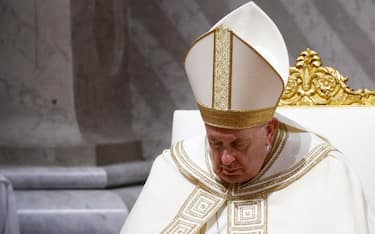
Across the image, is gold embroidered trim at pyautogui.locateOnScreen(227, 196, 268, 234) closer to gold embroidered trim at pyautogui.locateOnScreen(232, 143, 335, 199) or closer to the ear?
gold embroidered trim at pyautogui.locateOnScreen(232, 143, 335, 199)

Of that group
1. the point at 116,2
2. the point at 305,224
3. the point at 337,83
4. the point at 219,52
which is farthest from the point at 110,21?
the point at 305,224

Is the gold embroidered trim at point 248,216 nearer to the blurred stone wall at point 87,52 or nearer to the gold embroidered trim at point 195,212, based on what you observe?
the gold embroidered trim at point 195,212

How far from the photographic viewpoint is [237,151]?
7.95 feet

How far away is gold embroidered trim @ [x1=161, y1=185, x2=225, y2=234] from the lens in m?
2.51

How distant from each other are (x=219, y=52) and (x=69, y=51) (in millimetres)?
1460

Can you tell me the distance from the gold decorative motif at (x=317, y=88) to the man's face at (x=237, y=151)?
2.36 ft

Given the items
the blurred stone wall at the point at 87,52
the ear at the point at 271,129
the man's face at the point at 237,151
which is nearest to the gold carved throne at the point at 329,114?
the ear at the point at 271,129

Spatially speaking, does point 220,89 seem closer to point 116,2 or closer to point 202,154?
point 202,154

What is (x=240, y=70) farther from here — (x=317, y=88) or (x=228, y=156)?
(x=317, y=88)

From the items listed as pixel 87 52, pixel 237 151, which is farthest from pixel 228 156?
pixel 87 52

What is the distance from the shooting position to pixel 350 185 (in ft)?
8.12

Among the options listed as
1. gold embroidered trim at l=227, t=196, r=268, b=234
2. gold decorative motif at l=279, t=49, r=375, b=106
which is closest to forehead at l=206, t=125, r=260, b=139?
gold embroidered trim at l=227, t=196, r=268, b=234

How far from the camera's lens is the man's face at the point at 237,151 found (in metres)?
2.41

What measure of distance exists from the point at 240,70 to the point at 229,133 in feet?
0.64
